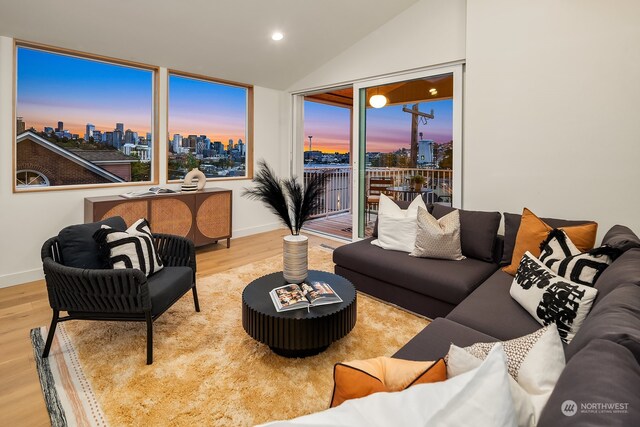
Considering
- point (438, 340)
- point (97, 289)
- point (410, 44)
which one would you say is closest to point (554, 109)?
point (410, 44)

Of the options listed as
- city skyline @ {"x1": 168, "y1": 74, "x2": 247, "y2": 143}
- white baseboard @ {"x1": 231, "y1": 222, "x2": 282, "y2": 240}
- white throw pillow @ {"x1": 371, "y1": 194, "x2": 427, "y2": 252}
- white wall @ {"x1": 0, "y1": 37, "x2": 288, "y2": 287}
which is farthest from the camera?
white baseboard @ {"x1": 231, "y1": 222, "x2": 282, "y2": 240}

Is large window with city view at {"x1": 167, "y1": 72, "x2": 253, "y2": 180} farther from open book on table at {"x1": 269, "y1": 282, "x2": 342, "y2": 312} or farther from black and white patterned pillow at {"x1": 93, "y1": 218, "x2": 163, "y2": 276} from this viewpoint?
open book on table at {"x1": 269, "y1": 282, "x2": 342, "y2": 312}

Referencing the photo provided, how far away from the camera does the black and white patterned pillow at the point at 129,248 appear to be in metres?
2.43

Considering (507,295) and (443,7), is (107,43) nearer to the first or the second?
(443,7)

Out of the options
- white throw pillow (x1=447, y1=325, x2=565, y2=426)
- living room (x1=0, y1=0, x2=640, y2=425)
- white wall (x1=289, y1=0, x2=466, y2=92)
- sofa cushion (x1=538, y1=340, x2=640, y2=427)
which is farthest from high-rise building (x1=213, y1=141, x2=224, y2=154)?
sofa cushion (x1=538, y1=340, x2=640, y2=427)

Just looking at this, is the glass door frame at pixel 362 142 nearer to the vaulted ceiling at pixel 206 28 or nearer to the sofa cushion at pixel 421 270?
the vaulted ceiling at pixel 206 28

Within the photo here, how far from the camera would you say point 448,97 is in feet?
13.1

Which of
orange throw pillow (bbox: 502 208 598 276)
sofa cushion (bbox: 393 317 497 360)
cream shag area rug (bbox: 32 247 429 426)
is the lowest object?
cream shag area rug (bbox: 32 247 429 426)

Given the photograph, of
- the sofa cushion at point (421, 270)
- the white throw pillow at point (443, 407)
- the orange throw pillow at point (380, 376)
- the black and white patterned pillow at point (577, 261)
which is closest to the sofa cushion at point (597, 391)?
the white throw pillow at point (443, 407)

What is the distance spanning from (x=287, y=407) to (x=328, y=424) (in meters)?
1.30

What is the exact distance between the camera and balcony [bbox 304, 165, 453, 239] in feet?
14.1

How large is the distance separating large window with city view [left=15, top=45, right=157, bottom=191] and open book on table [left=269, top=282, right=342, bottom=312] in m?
3.02

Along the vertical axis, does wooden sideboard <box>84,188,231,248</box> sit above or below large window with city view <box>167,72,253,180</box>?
below

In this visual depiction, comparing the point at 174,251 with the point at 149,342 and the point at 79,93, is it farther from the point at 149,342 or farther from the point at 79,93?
the point at 79,93
